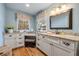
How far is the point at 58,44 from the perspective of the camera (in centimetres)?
145

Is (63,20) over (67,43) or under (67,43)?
over

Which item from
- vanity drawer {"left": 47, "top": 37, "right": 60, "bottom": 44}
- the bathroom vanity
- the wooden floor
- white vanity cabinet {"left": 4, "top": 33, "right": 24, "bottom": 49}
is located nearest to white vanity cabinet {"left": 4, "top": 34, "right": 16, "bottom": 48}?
white vanity cabinet {"left": 4, "top": 33, "right": 24, "bottom": 49}

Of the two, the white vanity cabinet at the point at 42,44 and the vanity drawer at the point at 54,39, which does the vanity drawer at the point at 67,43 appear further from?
the white vanity cabinet at the point at 42,44

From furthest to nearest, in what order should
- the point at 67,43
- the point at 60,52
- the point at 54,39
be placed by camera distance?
the point at 54,39 < the point at 60,52 < the point at 67,43

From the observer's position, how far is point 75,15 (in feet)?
5.23

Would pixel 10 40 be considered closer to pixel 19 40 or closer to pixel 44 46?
pixel 19 40

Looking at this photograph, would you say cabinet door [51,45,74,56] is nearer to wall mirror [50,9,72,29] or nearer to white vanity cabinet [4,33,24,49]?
wall mirror [50,9,72,29]

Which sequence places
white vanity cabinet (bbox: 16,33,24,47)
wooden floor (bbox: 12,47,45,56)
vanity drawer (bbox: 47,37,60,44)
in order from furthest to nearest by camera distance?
white vanity cabinet (bbox: 16,33,24,47)
vanity drawer (bbox: 47,37,60,44)
wooden floor (bbox: 12,47,45,56)

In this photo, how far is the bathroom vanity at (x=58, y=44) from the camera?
117cm

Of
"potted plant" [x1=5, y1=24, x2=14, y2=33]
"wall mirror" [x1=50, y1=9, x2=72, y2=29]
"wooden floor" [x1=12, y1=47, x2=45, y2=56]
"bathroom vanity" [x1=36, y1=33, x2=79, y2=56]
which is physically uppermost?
"wall mirror" [x1=50, y1=9, x2=72, y2=29]

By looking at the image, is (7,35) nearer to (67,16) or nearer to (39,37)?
(39,37)

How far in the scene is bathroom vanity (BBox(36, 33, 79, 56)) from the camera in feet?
3.83

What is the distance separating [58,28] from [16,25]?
0.66 meters

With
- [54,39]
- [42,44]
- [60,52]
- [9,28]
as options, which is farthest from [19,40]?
[60,52]
